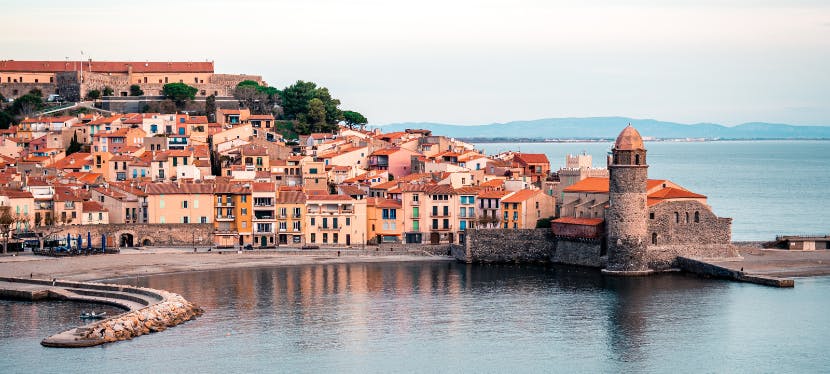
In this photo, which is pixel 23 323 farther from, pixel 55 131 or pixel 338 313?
pixel 55 131

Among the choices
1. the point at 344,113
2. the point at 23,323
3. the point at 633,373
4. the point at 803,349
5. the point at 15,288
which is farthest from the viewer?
the point at 344,113

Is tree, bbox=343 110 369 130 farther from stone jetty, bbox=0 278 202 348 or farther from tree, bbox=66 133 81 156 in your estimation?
stone jetty, bbox=0 278 202 348

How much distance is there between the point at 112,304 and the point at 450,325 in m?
13.5

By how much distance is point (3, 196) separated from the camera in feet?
222

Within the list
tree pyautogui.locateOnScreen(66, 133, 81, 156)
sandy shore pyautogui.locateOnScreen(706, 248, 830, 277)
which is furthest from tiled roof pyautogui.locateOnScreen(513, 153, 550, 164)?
tree pyautogui.locateOnScreen(66, 133, 81, 156)

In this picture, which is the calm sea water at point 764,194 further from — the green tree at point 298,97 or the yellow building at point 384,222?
the green tree at point 298,97

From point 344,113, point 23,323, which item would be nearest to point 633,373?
point 23,323

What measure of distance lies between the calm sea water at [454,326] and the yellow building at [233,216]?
7.61 metres

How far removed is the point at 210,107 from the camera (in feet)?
343

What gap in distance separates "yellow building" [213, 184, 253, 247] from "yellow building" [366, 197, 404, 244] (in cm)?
613

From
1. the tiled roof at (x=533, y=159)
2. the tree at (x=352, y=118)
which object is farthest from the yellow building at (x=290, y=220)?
the tree at (x=352, y=118)

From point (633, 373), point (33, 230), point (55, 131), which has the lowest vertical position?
point (633, 373)

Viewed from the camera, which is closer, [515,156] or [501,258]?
[501,258]

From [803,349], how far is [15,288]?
30.9 m
